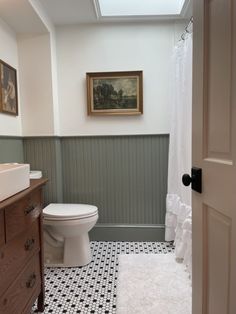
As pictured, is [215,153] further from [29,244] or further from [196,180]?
[29,244]

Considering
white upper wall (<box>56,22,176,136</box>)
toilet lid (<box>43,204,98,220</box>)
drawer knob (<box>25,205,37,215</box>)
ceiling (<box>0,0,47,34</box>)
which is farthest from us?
white upper wall (<box>56,22,176,136</box>)

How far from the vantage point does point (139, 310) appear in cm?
157

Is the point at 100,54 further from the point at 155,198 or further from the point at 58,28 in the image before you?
the point at 155,198

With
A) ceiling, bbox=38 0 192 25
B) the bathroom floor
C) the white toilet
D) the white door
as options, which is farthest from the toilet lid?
ceiling, bbox=38 0 192 25

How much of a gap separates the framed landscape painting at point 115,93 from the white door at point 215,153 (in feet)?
5.02

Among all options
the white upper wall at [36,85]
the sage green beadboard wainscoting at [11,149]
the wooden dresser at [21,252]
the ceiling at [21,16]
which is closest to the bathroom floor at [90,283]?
the wooden dresser at [21,252]

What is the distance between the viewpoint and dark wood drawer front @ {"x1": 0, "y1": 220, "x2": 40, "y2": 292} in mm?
1096

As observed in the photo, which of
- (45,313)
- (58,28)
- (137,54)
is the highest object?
(58,28)

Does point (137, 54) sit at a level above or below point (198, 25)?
above

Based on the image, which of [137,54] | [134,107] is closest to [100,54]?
[137,54]

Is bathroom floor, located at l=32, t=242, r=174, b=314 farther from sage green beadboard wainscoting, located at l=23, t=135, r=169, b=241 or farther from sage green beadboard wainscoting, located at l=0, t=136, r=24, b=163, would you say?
sage green beadboard wainscoting, located at l=0, t=136, r=24, b=163

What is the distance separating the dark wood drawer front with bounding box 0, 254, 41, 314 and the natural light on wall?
216 cm

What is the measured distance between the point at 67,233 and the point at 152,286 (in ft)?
→ 2.54

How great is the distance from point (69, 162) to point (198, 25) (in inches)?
76.2
